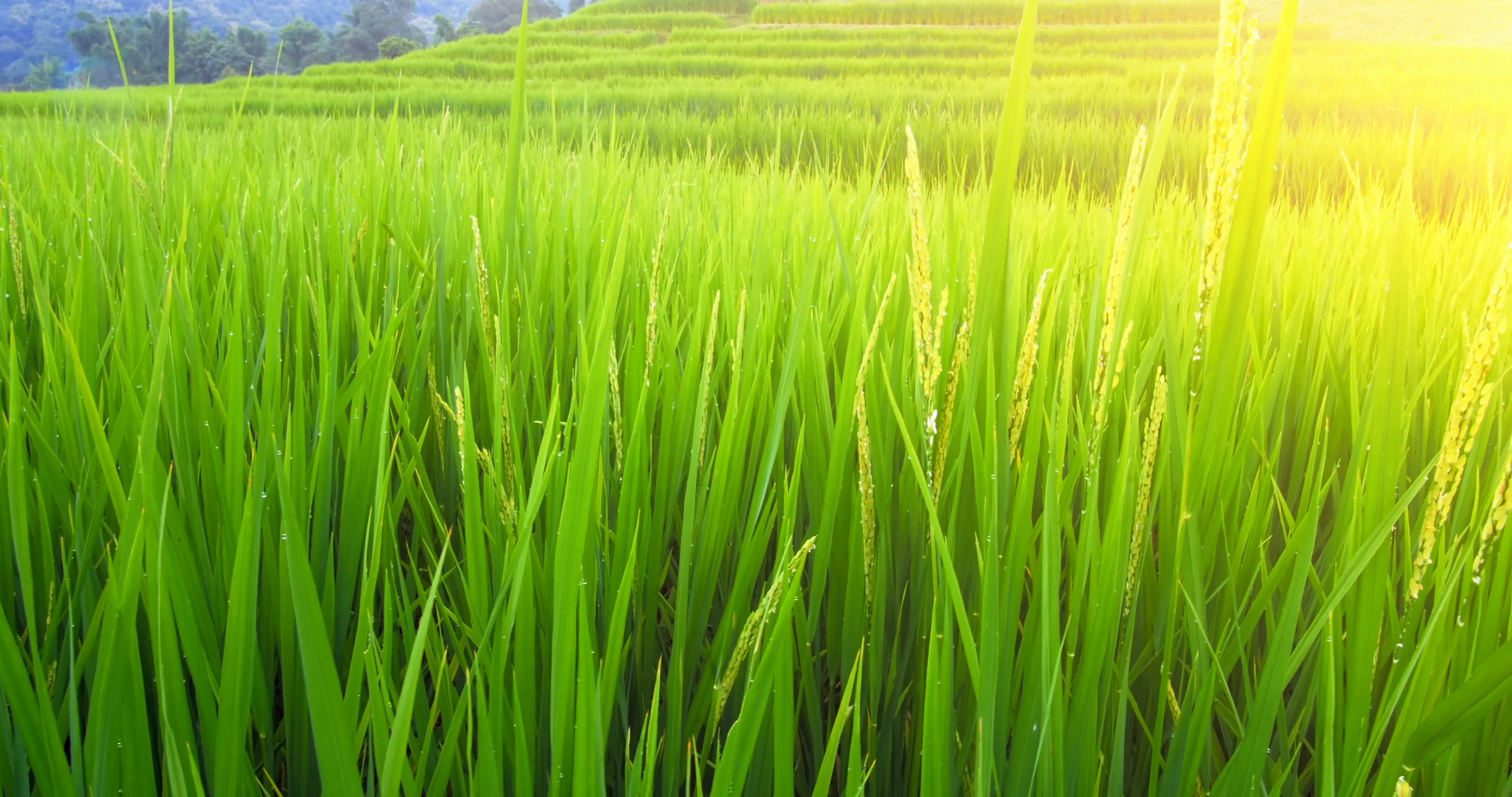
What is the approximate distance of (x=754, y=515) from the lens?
1.64 ft

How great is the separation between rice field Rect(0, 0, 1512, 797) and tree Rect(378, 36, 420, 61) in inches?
1182

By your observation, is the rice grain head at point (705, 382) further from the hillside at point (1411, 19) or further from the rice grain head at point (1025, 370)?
the hillside at point (1411, 19)

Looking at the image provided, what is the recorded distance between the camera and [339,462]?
658 mm

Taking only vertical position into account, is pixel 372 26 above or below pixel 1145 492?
above

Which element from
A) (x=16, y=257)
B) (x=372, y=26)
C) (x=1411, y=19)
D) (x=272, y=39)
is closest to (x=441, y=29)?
(x=372, y=26)

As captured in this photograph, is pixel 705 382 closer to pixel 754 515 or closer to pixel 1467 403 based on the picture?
pixel 754 515

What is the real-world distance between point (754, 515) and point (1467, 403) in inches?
13.6

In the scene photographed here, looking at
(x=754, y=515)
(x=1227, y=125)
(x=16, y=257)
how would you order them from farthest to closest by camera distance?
1. (x=16, y=257)
2. (x=754, y=515)
3. (x=1227, y=125)

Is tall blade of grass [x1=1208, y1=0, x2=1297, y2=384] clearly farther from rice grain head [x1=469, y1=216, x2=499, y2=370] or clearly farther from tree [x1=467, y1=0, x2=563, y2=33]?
tree [x1=467, y1=0, x2=563, y2=33]

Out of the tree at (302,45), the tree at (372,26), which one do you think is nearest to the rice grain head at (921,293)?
the tree at (372,26)

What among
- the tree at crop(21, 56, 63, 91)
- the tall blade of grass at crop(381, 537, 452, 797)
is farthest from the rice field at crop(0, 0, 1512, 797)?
the tree at crop(21, 56, 63, 91)

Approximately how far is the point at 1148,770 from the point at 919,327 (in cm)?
34

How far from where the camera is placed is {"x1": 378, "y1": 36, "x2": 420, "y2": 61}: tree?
89.0ft

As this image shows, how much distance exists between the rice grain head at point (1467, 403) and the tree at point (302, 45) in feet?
129
